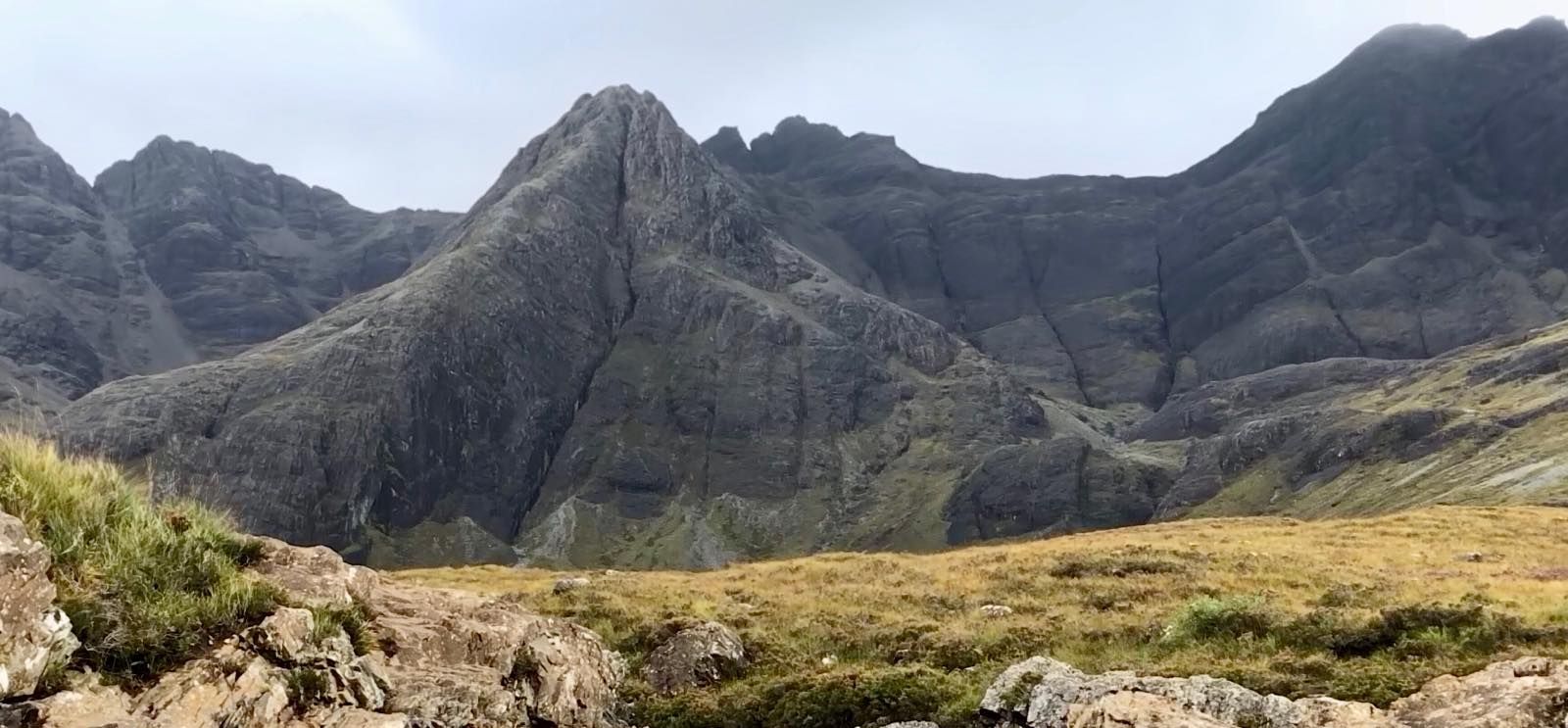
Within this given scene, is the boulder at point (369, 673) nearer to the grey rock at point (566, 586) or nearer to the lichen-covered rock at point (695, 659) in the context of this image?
the lichen-covered rock at point (695, 659)

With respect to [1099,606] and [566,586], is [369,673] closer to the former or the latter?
[566,586]

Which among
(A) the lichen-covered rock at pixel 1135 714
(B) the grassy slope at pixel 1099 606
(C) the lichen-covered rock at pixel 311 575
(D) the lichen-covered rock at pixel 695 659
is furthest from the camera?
(D) the lichen-covered rock at pixel 695 659

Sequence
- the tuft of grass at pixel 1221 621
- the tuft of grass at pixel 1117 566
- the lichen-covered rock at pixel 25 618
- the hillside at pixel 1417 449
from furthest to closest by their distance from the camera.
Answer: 1. the hillside at pixel 1417 449
2. the tuft of grass at pixel 1117 566
3. the tuft of grass at pixel 1221 621
4. the lichen-covered rock at pixel 25 618

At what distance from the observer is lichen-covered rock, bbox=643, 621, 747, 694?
784 inches

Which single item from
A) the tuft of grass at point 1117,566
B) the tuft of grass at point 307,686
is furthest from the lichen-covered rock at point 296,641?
the tuft of grass at point 1117,566

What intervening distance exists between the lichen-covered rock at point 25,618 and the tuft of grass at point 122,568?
27 cm

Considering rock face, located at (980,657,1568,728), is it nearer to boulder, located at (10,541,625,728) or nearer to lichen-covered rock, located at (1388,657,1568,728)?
lichen-covered rock, located at (1388,657,1568,728)

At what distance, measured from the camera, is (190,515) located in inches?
535

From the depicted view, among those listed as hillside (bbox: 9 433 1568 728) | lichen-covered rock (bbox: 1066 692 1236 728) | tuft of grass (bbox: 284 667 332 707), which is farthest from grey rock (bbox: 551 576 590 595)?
lichen-covered rock (bbox: 1066 692 1236 728)

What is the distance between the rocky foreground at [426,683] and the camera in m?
9.45

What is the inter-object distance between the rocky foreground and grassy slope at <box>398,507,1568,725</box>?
1.28 metres

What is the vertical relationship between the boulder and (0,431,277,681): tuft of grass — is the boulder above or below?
below

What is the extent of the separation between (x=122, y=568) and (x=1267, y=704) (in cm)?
1533

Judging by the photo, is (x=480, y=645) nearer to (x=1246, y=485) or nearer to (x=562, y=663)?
(x=562, y=663)
